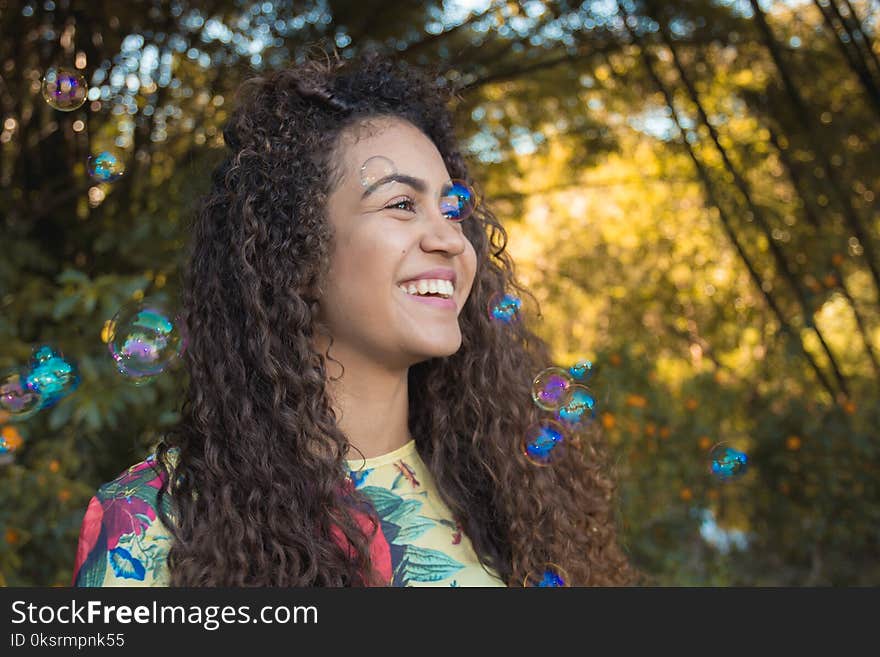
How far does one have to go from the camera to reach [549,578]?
5.40 feet

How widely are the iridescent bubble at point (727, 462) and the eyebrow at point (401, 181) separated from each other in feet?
A: 3.04

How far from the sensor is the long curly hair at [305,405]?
1398 mm

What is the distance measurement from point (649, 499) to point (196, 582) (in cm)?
280

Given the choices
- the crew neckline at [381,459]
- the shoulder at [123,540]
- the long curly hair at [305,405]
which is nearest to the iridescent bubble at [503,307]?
the long curly hair at [305,405]

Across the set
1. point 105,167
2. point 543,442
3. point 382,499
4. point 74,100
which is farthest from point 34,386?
point 543,442

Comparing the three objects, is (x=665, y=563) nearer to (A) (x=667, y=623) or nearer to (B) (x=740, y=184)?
(B) (x=740, y=184)

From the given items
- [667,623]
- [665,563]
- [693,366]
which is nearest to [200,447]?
[667,623]

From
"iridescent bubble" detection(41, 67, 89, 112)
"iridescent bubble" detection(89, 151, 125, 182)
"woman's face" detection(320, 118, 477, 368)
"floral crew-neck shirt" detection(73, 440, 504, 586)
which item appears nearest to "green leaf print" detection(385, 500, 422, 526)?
"floral crew-neck shirt" detection(73, 440, 504, 586)

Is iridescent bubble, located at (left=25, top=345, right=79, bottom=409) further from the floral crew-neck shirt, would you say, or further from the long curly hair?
the floral crew-neck shirt

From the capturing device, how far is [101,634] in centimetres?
126

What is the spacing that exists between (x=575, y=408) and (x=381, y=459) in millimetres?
471

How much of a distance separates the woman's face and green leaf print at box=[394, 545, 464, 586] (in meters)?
0.30

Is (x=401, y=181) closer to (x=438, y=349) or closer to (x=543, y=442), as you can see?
(x=438, y=349)

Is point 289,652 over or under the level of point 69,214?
under
